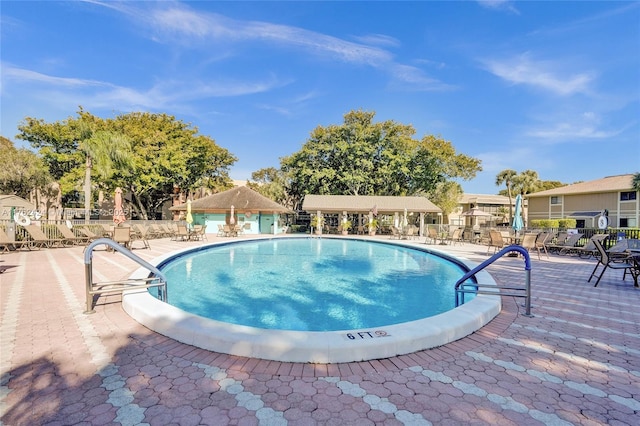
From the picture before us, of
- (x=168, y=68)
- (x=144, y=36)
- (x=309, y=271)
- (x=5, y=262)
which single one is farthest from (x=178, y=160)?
(x=309, y=271)

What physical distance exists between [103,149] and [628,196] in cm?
4452

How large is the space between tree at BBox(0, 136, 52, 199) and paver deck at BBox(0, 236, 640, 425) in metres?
32.2

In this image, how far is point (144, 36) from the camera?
606 inches

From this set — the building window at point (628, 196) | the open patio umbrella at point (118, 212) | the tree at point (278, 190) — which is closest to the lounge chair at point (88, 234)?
the open patio umbrella at point (118, 212)

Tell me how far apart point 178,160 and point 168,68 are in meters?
10.5

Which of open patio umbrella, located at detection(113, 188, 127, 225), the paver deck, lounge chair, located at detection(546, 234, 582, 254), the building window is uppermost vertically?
the building window

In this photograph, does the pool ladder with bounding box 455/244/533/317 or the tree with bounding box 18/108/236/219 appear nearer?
the pool ladder with bounding box 455/244/533/317

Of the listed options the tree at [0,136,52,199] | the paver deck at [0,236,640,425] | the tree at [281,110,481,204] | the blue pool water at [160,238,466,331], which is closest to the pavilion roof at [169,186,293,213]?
the tree at [281,110,481,204]

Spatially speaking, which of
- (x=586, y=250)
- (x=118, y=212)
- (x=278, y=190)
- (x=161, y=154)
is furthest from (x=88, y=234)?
(x=278, y=190)

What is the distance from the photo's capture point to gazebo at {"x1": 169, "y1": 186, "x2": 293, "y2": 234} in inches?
1008

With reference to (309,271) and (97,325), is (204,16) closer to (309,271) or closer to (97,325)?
(309,271)

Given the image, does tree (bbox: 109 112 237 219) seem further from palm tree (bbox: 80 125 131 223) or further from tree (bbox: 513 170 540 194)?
tree (bbox: 513 170 540 194)

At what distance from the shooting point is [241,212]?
25906 mm

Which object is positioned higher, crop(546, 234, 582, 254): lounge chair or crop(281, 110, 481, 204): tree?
crop(281, 110, 481, 204): tree
